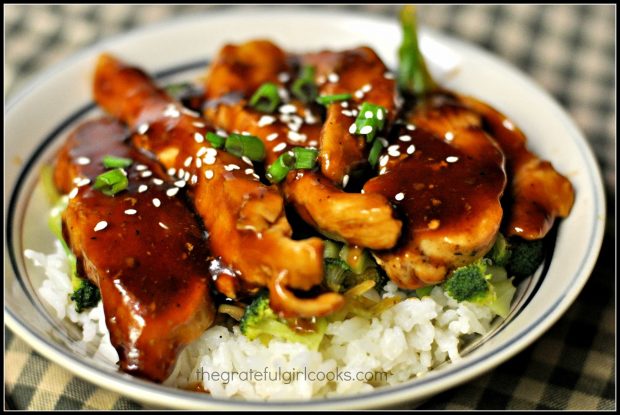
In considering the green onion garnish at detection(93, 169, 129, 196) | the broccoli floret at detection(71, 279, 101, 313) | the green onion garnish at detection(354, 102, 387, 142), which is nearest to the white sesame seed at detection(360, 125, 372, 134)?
the green onion garnish at detection(354, 102, 387, 142)

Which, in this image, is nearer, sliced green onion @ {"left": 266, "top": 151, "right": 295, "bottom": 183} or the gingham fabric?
sliced green onion @ {"left": 266, "top": 151, "right": 295, "bottom": 183}

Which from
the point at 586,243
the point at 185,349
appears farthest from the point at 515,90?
the point at 185,349

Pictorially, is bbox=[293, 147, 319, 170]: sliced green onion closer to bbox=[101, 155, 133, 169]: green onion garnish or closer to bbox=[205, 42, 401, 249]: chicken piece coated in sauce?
bbox=[205, 42, 401, 249]: chicken piece coated in sauce

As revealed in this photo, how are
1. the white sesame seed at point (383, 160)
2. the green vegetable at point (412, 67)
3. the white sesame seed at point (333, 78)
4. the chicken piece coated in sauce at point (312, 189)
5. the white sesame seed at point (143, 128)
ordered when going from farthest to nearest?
the green vegetable at point (412, 67)
the white sesame seed at point (333, 78)
the white sesame seed at point (143, 128)
the white sesame seed at point (383, 160)
the chicken piece coated in sauce at point (312, 189)

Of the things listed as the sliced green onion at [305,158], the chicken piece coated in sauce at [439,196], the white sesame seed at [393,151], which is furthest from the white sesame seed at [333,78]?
the sliced green onion at [305,158]

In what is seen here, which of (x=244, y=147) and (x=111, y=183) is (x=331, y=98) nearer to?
(x=244, y=147)

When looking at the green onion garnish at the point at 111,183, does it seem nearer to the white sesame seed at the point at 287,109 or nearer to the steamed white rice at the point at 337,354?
the steamed white rice at the point at 337,354

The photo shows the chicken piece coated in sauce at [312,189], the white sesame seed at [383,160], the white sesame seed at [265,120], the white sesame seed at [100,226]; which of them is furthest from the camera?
the white sesame seed at [265,120]
